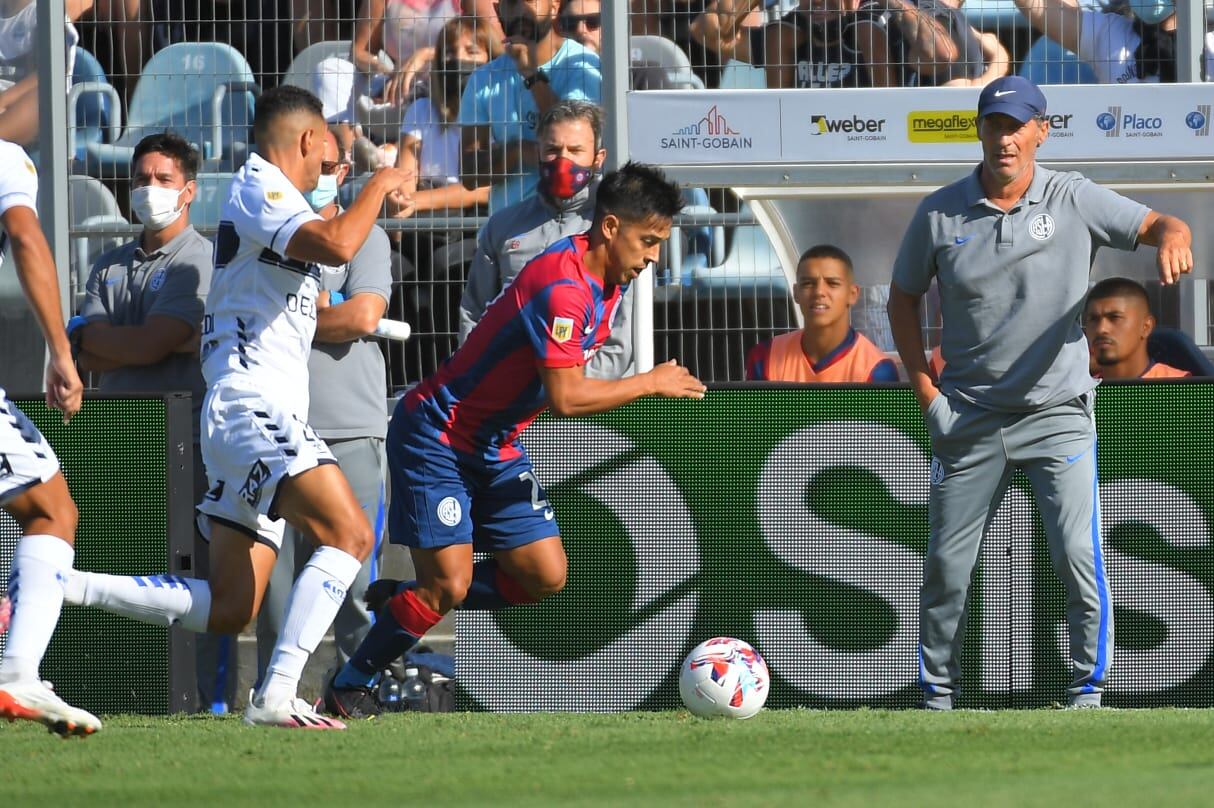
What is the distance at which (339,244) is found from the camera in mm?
6000

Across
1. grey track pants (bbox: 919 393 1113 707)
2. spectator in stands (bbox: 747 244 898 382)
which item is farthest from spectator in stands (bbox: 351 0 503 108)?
grey track pants (bbox: 919 393 1113 707)

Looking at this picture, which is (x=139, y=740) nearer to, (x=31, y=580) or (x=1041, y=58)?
(x=31, y=580)

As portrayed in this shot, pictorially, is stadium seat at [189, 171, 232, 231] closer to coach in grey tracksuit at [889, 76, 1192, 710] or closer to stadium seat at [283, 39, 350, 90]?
stadium seat at [283, 39, 350, 90]

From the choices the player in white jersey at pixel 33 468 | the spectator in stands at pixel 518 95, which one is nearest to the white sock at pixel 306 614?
the player in white jersey at pixel 33 468

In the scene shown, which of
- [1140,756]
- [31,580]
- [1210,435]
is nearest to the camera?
[1140,756]

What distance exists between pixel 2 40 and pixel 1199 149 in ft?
20.7

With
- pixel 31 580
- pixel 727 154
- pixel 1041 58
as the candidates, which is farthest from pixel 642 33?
pixel 31 580

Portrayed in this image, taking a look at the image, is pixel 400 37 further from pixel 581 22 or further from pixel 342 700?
pixel 342 700

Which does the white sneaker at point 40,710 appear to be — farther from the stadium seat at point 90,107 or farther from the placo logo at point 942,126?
the placo logo at point 942,126

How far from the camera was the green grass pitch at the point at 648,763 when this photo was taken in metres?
4.54

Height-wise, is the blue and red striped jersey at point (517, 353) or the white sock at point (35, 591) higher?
the blue and red striped jersey at point (517, 353)

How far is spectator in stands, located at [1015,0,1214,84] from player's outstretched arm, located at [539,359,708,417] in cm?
404

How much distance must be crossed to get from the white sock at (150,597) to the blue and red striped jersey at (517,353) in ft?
3.57

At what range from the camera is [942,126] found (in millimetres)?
9195
